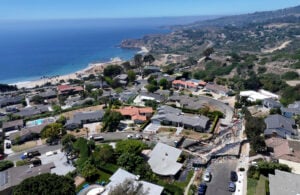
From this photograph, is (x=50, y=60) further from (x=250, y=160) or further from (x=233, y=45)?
(x=250, y=160)

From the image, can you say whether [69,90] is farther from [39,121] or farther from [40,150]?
[40,150]

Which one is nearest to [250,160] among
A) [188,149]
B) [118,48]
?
[188,149]

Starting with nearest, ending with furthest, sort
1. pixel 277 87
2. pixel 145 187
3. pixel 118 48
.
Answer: pixel 145 187 < pixel 277 87 < pixel 118 48

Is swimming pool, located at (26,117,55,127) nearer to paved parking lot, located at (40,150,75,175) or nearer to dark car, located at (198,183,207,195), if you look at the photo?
paved parking lot, located at (40,150,75,175)

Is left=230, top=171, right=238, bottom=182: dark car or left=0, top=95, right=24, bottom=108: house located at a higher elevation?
left=0, top=95, right=24, bottom=108: house

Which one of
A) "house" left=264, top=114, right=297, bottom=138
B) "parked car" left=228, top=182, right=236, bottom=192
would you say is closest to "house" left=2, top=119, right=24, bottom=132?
Answer: "parked car" left=228, top=182, right=236, bottom=192

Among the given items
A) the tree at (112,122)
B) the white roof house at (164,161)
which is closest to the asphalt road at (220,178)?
the white roof house at (164,161)
